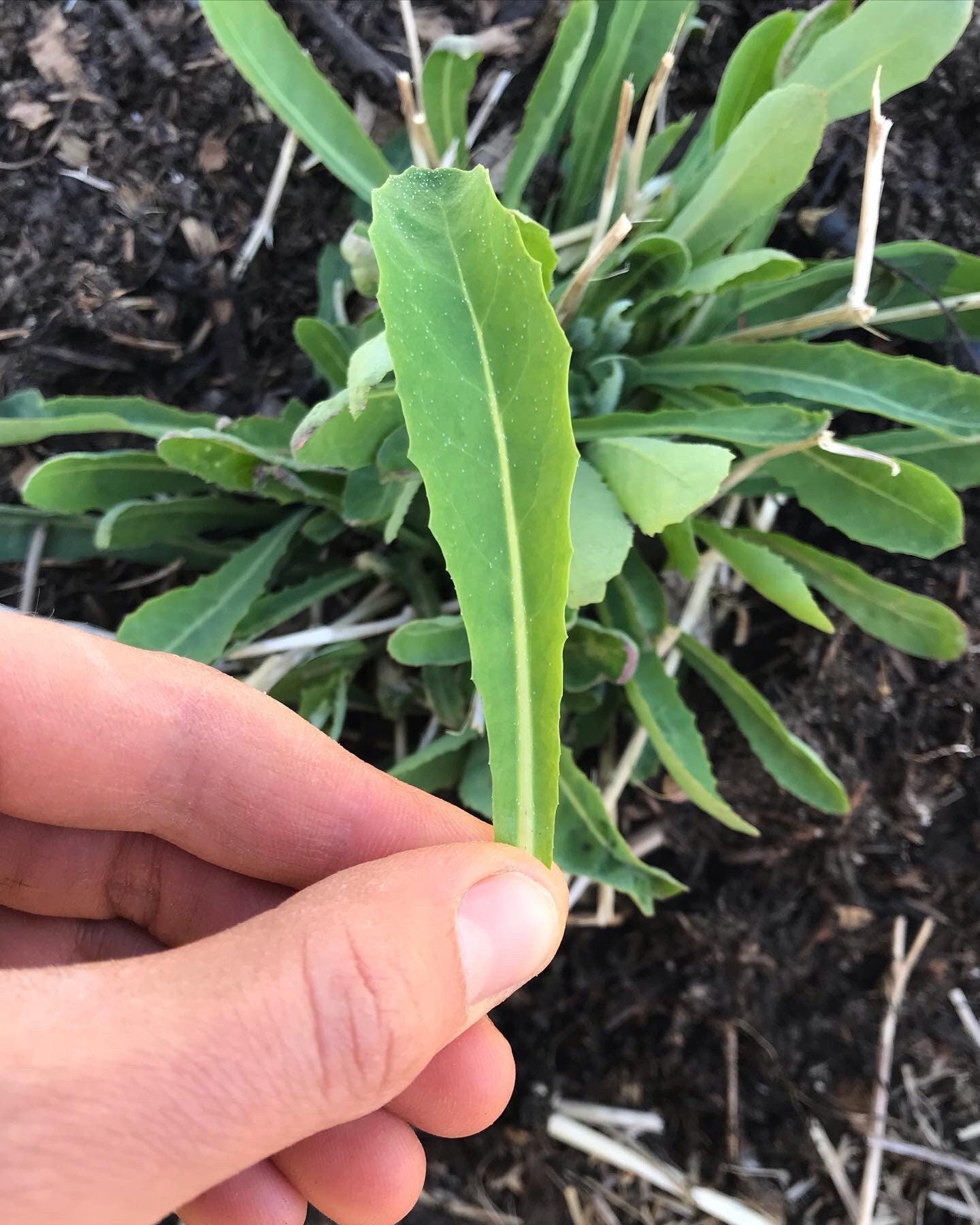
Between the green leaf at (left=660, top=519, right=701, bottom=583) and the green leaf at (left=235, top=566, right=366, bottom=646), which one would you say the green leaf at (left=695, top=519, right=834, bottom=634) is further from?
the green leaf at (left=235, top=566, right=366, bottom=646)

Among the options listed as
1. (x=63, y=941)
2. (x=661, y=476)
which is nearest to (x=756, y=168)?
(x=661, y=476)

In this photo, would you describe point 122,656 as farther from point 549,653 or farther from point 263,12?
point 263,12

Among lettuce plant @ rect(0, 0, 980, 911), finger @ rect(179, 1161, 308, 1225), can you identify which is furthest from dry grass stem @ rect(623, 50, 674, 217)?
finger @ rect(179, 1161, 308, 1225)

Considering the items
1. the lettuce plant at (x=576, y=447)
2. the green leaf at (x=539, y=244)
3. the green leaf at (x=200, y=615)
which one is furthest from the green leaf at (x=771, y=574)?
the green leaf at (x=200, y=615)

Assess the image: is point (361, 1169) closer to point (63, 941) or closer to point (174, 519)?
point (63, 941)

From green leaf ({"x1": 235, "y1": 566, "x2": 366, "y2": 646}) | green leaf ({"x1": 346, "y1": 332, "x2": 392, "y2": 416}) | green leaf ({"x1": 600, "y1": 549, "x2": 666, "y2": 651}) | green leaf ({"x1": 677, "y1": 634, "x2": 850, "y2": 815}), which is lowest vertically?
green leaf ({"x1": 677, "y1": 634, "x2": 850, "y2": 815})

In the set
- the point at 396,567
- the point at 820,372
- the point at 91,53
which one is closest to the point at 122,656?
the point at 396,567
